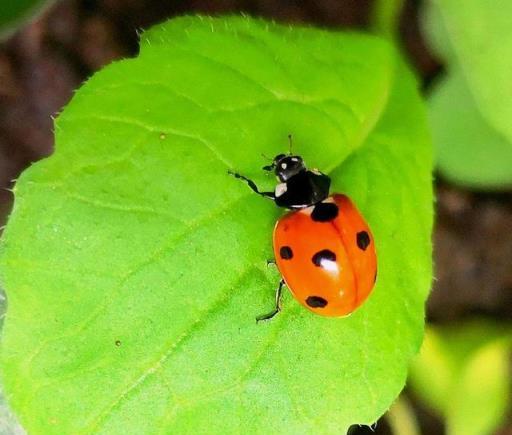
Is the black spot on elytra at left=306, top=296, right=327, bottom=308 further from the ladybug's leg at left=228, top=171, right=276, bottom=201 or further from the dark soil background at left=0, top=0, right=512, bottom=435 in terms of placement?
the dark soil background at left=0, top=0, right=512, bottom=435

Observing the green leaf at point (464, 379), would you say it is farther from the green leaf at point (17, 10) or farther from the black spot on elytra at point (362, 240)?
the green leaf at point (17, 10)

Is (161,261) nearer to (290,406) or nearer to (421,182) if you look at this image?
(290,406)

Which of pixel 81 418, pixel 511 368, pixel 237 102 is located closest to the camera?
pixel 81 418

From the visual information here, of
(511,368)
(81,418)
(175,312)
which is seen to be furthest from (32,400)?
(511,368)

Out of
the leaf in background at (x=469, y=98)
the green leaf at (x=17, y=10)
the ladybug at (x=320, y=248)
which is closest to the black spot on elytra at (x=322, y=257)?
the ladybug at (x=320, y=248)

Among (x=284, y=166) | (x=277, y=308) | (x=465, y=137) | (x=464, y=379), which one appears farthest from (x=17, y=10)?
(x=464, y=379)

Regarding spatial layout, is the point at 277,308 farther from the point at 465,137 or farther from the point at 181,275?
the point at 465,137
